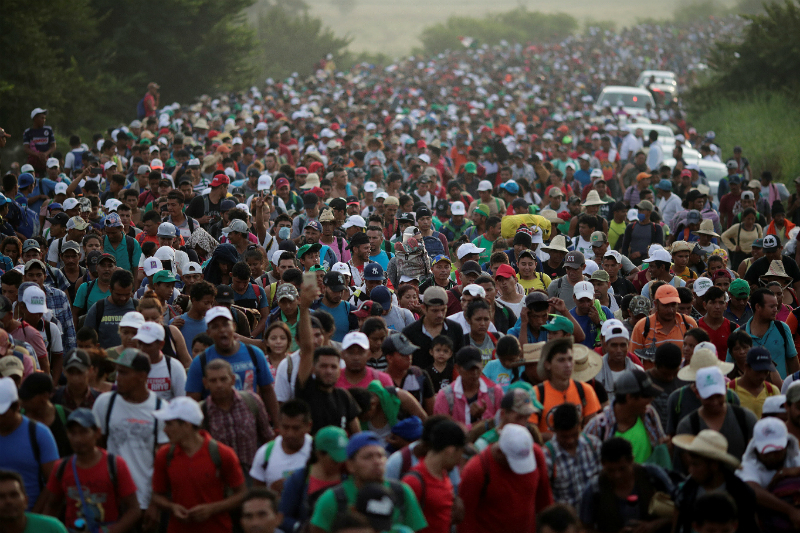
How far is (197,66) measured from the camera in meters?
35.8

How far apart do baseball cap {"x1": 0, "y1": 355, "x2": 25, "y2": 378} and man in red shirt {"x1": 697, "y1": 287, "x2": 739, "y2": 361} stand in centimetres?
586

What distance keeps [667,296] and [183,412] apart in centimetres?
468

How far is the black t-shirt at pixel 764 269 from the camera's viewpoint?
36.0 ft

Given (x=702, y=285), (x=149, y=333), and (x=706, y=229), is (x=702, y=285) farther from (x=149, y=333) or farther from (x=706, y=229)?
(x=149, y=333)

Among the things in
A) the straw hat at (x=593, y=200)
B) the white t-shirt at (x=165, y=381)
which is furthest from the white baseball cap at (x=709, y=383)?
the straw hat at (x=593, y=200)

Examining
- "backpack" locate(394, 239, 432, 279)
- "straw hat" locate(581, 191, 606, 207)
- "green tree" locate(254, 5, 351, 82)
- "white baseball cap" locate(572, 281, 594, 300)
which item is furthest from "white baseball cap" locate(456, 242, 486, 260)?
"green tree" locate(254, 5, 351, 82)

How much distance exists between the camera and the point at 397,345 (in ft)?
22.8

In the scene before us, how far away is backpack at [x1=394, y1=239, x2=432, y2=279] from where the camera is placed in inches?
418

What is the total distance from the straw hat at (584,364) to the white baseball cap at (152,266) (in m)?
4.53

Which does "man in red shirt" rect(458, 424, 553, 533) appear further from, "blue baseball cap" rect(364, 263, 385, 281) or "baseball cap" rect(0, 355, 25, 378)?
"blue baseball cap" rect(364, 263, 385, 281)

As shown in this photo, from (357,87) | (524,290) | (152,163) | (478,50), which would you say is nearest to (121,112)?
(357,87)

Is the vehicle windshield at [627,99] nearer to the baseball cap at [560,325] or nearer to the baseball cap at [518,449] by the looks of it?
the baseball cap at [560,325]

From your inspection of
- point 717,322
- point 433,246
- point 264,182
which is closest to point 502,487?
point 717,322

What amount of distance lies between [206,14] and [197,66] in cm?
200
